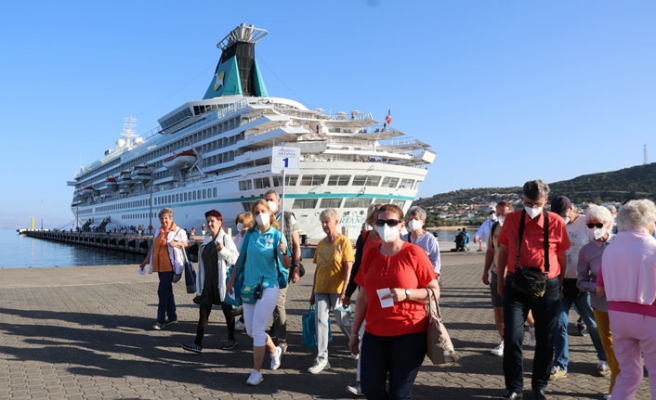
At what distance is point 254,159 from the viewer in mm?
31391

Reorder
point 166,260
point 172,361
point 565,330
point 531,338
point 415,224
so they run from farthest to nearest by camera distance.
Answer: point 166,260 → point 531,338 → point 415,224 → point 172,361 → point 565,330

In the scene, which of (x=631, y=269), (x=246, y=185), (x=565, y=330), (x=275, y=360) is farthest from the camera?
(x=246, y=185)

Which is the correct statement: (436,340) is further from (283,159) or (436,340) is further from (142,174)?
(142,174)

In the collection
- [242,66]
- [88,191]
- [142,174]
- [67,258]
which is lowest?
[67,258]

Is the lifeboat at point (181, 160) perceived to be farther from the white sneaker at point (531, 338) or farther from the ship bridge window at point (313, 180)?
the white sneaker at point (531, 338)

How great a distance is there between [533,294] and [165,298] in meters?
5.30

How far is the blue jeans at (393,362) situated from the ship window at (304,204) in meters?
25.2

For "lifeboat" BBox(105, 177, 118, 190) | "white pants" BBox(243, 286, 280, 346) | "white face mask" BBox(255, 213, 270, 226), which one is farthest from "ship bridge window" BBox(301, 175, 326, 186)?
"lifeboat" BBox(105, 177, 118, 190)

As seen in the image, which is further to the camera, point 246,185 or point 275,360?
point 246,185

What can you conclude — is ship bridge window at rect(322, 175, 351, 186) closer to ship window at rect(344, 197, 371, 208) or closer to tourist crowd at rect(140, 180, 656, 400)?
ship window at rect(344, 197, 371, 208)

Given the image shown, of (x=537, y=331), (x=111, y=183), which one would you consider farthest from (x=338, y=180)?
(x=111, y=183)

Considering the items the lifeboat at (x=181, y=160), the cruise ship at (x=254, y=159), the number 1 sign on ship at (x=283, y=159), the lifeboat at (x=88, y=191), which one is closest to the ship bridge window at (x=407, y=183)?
the cruise ship at (x=254, y=159)

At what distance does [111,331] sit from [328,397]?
418 centimetres

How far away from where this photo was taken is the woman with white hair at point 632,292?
129 inches
